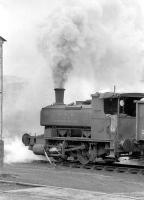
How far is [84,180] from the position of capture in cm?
1346

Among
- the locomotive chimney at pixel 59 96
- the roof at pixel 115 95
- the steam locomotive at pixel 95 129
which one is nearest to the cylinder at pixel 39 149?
the steam locomotive at pixel 95 129

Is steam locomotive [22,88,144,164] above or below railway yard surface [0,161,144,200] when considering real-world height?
above

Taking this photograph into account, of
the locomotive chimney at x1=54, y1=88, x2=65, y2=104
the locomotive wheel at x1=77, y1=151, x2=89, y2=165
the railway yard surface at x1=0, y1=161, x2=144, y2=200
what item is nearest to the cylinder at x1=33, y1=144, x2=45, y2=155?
the locomotive wheel at x1=77, y1=151, x2=89, y2=165

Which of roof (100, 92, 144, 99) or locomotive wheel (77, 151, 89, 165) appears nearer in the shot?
roof (100, 92, 144, 99)

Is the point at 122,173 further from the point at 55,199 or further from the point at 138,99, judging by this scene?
the point at 55,199

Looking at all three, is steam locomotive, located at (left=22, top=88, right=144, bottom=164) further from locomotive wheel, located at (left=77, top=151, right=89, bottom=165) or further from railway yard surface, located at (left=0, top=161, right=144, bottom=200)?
railway yard surface, located at (left=0, top=161, right=144, bottom=200)

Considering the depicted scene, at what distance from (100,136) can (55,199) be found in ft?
26.1

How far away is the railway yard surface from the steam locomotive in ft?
6.62

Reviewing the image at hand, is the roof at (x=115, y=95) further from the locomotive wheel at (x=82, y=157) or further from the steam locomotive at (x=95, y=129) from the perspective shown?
the locomotive wheel at (x=82, y=157)

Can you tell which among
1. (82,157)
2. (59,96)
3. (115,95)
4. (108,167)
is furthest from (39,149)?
(115,95)

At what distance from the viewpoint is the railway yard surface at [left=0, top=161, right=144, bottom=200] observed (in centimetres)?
1022

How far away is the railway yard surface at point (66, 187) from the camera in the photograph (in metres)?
10.2

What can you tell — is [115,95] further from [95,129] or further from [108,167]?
[108,167]

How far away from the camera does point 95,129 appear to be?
A: 17812 millimetres
